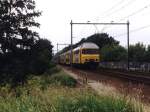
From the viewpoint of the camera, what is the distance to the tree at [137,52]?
7432 cm

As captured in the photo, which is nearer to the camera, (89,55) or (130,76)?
(130,76)

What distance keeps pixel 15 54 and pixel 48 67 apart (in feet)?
42.4

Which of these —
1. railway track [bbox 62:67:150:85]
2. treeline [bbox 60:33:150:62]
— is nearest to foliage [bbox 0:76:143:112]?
railway track [bbox 62:67:150:85]

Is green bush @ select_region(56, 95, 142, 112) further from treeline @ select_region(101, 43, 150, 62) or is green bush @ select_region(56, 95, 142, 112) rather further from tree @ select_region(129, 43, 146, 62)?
tree @ select_region(129, 43, 146, 62)

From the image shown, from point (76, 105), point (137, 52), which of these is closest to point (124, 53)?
point (137, 52)

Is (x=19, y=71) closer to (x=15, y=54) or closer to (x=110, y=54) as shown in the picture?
(x=15, y=54)

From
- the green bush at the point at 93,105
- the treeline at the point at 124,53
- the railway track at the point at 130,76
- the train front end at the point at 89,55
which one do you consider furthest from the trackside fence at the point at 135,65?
the green bush at the point at 93,105

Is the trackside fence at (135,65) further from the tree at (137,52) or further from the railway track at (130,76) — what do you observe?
the railway track at (130,76)

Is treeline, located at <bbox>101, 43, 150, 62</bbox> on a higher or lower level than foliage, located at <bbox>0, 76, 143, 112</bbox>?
higher

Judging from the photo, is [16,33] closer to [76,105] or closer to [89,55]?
[89,55]

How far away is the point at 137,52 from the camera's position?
7838 centimetres

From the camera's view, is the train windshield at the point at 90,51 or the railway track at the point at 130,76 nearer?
the railway track at the point at 130,76

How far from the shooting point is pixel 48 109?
39.3 ft

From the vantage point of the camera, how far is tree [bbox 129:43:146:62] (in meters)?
74.3
